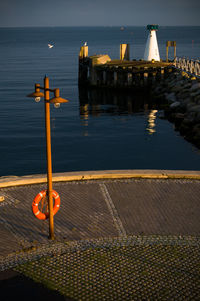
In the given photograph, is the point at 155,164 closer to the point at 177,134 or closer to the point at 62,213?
the point at 177,134

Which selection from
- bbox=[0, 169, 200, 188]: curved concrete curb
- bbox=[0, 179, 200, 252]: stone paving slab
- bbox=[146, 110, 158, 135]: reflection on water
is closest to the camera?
bbox=[0, 179, 200, 252]: stone paving slab

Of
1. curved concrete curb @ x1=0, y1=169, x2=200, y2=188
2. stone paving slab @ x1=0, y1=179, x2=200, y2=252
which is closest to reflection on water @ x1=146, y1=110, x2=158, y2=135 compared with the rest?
curved concrete curb @ x1=0, y1=169, x2=200, y2=188

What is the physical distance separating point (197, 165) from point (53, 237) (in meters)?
14.0

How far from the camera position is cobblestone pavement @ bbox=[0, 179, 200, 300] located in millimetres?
7566

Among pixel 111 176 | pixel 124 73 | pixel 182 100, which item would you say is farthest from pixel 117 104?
pixel 111 176

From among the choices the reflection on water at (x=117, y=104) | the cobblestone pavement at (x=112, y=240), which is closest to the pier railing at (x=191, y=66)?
the reflection on water at (x=117, y=104)

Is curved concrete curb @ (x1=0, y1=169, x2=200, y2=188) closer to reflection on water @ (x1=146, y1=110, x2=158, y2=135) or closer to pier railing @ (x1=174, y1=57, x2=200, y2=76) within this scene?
reflection on water @ (x1=146, y1=110, x2=158, y2=135)

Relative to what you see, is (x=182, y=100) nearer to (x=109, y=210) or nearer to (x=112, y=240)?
(x=109, y=210)

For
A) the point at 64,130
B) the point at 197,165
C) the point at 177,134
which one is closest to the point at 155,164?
the point at 197,165

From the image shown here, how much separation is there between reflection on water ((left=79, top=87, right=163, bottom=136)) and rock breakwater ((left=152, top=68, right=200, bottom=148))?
4.34 feet

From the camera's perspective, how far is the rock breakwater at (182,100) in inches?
1045

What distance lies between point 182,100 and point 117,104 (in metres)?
7.94

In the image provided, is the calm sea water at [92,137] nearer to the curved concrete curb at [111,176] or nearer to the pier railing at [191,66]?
the pier railing at [191,66]

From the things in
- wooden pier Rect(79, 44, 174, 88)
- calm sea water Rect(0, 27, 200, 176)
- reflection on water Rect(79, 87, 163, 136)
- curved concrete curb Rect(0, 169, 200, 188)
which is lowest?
calm sea water Rect(0, 27, 200, 176)
